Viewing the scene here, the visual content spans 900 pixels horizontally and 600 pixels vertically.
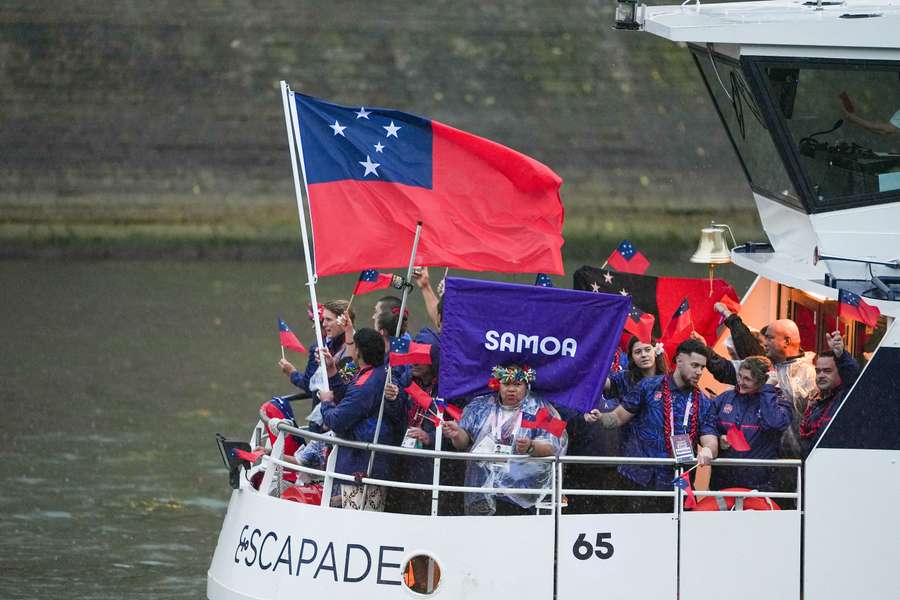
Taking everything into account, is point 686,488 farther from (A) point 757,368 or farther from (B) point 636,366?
(B) point 636,366

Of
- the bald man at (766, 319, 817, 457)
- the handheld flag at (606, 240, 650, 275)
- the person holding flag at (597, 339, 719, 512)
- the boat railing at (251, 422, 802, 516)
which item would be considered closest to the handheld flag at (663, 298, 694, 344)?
the bald man at (766, 319, 817, 457)

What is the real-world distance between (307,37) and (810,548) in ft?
107

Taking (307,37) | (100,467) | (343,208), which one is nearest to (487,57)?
(307,37)

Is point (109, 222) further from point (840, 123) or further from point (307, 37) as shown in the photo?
point (840, 123)

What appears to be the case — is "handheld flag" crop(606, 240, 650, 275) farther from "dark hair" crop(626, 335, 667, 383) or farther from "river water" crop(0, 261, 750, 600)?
"river water" crop(0, 261, 750, 600)

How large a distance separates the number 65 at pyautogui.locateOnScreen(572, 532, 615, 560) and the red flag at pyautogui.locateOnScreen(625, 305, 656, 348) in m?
1.62

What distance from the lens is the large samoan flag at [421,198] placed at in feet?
37.2

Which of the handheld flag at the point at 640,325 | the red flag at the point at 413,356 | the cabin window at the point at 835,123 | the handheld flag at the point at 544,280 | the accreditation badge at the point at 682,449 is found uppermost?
the cabin window at the point at 835,123

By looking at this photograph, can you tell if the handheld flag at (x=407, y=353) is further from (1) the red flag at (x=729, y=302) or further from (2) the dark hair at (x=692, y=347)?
(1) the red flag at (x=729, y=302)

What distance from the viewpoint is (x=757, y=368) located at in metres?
10.6

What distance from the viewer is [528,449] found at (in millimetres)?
10352

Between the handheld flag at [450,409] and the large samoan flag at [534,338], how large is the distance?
56 mm

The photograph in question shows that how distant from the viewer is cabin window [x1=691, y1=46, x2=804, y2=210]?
1162cm

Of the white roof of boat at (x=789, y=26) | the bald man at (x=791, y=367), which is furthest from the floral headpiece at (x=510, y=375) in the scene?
the white roof of boat at (x=789, y=26)
